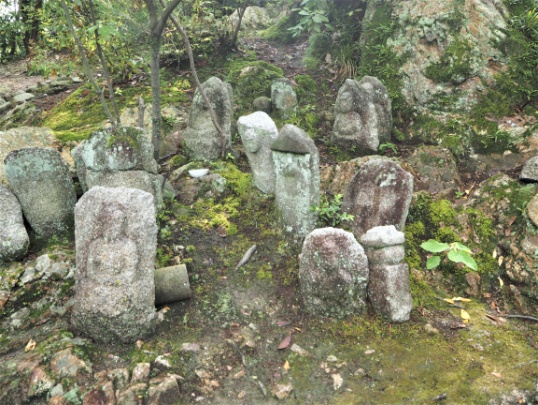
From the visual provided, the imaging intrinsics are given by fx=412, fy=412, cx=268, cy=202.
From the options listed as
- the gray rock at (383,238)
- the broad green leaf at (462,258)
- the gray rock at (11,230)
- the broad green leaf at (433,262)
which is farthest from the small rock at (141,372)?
the broad green leaf at (462,258)

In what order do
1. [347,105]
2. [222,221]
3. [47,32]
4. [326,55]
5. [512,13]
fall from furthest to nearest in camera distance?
[326,55]
[512,13]
[347,105]
[47,32]
[222,221]

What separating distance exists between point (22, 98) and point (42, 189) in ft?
17.5

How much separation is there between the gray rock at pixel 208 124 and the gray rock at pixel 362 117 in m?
1.70

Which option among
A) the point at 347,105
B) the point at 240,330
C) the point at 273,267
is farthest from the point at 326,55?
the point at 240,330

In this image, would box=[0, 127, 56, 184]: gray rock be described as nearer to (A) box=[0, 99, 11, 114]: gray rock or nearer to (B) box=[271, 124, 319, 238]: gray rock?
(A) box=[0, 99, 11, 114]: gray rock

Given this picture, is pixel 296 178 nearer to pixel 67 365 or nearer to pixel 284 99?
pixel 67 365

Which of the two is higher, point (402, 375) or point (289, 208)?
point (289, 208)

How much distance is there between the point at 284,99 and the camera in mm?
7102

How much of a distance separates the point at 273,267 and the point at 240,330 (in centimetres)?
90

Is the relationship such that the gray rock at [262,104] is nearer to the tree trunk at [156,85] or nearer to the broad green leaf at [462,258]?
the tree trunk at [156,85]

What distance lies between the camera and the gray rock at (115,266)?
10.8 feet

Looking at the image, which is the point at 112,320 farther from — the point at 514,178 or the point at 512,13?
the point at 512,13

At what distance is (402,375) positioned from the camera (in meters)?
3.20

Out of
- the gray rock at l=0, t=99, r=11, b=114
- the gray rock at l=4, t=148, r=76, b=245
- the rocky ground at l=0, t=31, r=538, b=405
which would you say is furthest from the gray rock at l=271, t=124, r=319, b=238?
the gray rock at l=0, t=99, r=11, b=114
